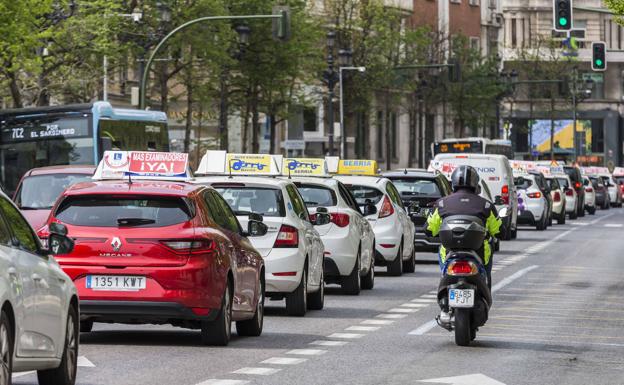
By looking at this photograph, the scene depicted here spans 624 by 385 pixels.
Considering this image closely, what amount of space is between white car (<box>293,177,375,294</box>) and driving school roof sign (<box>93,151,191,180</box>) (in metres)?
3.99

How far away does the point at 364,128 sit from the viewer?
316 ft

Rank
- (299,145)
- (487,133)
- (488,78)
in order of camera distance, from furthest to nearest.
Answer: (487,133), (488,78), (299,145)

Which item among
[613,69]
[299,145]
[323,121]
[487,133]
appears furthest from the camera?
[613,69]

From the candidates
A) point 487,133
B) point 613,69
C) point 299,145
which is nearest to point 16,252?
point 299,145

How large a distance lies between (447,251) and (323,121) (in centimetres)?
7377

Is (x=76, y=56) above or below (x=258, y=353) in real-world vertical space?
above

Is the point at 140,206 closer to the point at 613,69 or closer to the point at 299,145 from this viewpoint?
the point at 299,145

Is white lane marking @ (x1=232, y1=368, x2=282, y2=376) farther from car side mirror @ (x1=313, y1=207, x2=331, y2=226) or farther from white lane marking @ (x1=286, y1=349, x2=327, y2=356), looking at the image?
car side mirror @ (x1=313, y1=207, x2=331, y2=226)

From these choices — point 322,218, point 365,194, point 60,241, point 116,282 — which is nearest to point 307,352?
point 116,282

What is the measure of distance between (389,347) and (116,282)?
251 cm

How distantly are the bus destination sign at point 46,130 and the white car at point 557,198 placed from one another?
25926 millimetres

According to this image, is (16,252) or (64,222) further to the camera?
(64,222)

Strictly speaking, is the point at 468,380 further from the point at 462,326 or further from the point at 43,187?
the point at 43,187

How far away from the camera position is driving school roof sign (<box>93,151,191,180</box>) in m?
19.4
